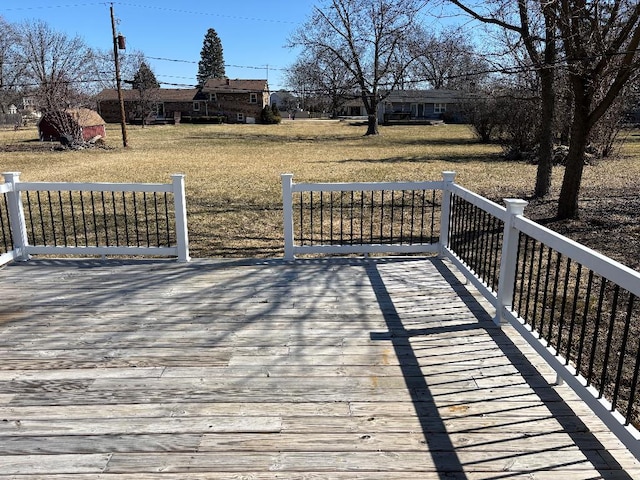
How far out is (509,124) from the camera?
18688 millimetres

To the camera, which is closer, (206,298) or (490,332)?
(490,332)

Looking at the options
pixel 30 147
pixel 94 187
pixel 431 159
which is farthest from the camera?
pixel 30 147

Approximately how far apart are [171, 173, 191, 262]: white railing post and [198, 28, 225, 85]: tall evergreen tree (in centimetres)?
8113

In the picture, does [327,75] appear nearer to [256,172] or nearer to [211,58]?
[256,172]

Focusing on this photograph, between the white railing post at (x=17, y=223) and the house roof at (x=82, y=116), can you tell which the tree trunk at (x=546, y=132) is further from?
the house roof at (x=82, y=116)

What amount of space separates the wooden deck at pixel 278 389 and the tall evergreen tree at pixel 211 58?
3253 inches

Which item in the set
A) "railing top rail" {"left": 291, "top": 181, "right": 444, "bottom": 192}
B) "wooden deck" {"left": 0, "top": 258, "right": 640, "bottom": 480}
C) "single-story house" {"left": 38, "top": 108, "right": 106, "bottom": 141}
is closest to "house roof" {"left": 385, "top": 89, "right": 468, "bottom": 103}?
"single-story house" {"left": 38, "top": 108, "right": 106, "bottom": 141}

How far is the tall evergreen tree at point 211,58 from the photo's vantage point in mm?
81250

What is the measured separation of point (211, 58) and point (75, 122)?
6150cm

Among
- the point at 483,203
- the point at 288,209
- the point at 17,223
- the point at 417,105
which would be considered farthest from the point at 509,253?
the point at 417,105

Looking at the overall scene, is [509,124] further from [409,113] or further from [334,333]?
[409,113]

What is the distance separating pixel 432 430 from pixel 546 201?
27.1 feet

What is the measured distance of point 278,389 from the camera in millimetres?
2955

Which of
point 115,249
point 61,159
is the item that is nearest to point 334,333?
point 115,249
